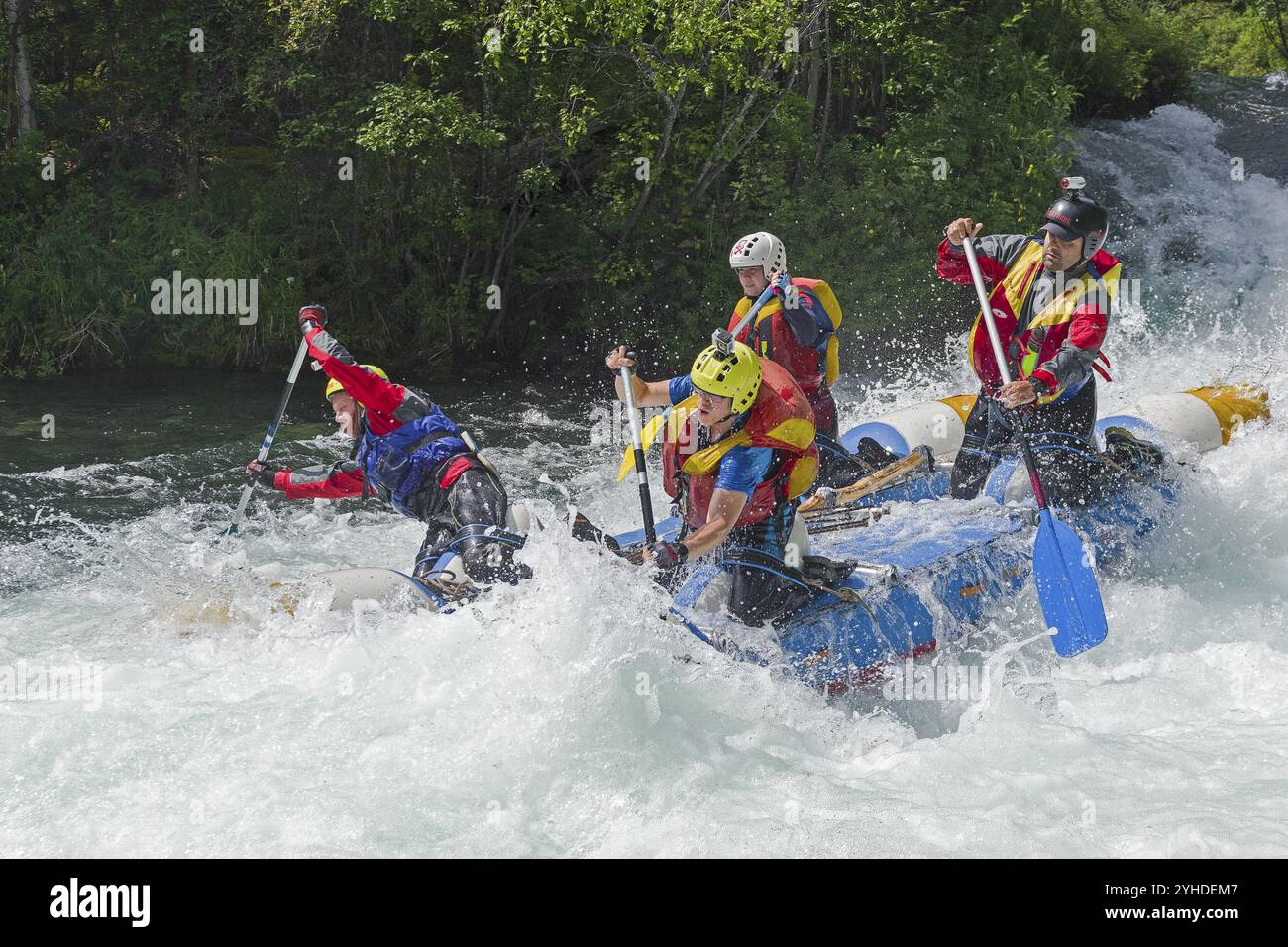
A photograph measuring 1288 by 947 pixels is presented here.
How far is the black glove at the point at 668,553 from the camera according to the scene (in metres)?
4.89

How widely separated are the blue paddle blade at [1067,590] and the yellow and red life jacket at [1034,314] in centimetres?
74

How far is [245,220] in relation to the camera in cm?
1316

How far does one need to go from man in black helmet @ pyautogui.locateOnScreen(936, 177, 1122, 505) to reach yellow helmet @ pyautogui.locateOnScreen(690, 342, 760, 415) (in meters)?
1.81

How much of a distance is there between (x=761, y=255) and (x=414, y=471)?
221 cm

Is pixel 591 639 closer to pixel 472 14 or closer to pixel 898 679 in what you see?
pixel 898 679

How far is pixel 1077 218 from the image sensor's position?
6488mm

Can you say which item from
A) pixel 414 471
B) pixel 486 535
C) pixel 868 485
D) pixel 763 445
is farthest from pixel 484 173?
pixel 763 445

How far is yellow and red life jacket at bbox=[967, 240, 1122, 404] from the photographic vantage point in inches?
261

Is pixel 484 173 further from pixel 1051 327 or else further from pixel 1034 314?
pixel 1051 327

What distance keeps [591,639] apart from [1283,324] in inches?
410

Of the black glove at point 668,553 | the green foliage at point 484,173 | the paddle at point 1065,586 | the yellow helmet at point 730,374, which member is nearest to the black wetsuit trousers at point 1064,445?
the paddle at point 1065,586

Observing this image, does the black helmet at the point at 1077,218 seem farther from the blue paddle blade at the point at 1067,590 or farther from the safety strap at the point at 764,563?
the safety strap at the point at 764,563

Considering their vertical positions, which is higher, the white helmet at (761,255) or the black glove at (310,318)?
the white helmet at (761,255)

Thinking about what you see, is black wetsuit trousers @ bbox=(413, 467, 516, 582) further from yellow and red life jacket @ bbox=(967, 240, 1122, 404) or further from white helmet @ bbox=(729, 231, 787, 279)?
yellow and red life jacket @ bbox=(967, 240, 1122, 404)
